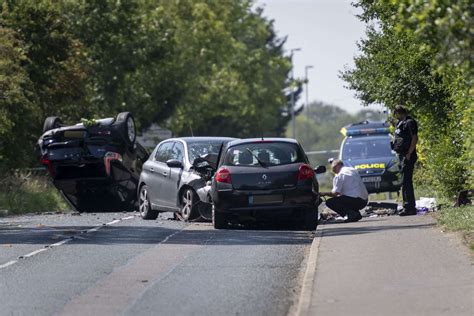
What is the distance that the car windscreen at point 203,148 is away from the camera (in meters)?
25.3

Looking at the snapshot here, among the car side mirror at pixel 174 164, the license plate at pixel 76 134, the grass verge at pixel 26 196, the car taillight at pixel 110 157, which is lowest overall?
the grass verge at pixel 26 196

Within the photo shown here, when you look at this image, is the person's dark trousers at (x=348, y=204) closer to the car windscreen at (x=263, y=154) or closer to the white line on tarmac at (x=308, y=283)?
the car windscreen at (x=263, y=154)

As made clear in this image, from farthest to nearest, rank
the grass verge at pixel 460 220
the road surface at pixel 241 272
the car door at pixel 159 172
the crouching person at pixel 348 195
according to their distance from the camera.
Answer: the car door at pixel 159 172
the crouching person at pixel 348 195
the grass verge at pixel 460 220
the road surface at pixel 241 272

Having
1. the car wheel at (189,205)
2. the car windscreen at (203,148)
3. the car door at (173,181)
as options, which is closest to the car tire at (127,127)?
the car door at (173,181)

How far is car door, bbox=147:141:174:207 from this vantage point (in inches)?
1007

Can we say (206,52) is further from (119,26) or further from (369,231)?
(369,231)

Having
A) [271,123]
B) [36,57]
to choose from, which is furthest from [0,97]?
[271,123]

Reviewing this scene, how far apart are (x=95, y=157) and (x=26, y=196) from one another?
421 inches

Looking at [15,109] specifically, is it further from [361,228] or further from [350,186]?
[361,228]

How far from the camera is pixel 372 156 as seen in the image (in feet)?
124

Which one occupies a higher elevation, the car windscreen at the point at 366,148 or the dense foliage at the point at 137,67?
the dense foliage at the point at 137,67

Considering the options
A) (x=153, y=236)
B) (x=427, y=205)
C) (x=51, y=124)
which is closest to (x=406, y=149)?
(x=427, y=205)

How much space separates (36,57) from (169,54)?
17.2m

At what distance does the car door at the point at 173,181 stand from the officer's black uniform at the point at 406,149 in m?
3.95
